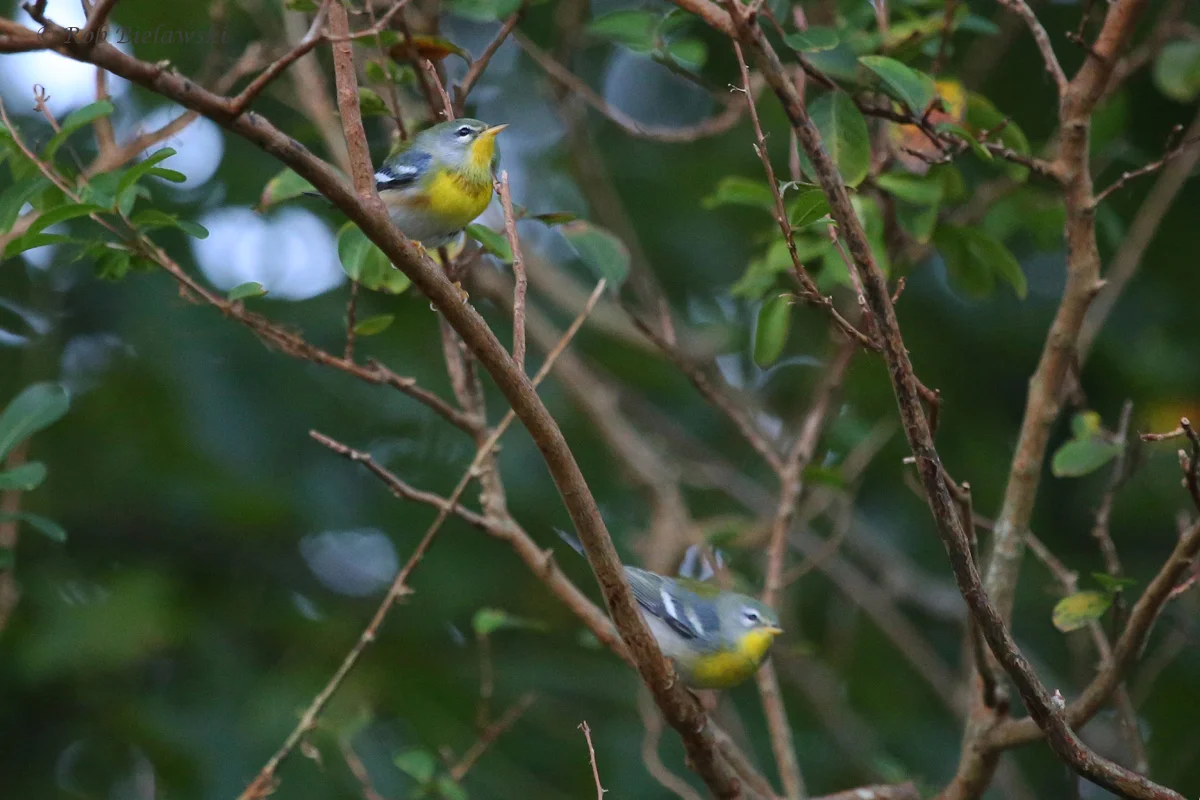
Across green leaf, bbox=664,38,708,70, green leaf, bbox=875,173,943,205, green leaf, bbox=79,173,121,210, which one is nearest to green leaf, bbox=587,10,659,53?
green leaf, bbox=664,38,708,70

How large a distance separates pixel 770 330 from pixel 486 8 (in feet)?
3.55

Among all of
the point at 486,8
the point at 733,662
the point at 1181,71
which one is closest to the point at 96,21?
the point at 486,8

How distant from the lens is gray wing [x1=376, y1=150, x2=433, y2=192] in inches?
121

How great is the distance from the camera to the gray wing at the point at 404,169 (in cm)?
308

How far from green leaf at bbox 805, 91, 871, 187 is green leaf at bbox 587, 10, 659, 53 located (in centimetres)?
63

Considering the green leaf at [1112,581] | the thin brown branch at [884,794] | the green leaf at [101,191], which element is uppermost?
the green leaf at [101,191]

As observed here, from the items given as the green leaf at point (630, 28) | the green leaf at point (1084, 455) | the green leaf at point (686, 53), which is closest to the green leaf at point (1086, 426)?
the green leaf at point (1084, 455)

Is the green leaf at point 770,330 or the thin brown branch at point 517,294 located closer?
the thin brown branch at point 517,294

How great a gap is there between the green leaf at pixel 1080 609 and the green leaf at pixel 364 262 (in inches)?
60.3

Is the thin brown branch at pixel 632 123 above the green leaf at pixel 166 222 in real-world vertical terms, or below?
below

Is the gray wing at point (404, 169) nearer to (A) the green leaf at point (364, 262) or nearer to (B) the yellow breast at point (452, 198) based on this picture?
(B) the yellow breast at point (452, 198)

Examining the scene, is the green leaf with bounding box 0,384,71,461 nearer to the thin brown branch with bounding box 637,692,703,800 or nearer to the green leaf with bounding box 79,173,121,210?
the green leaf with bounding box 79,173,121,210

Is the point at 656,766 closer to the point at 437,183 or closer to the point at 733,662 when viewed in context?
the point at 733,662

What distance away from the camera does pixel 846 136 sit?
262 centimetres
